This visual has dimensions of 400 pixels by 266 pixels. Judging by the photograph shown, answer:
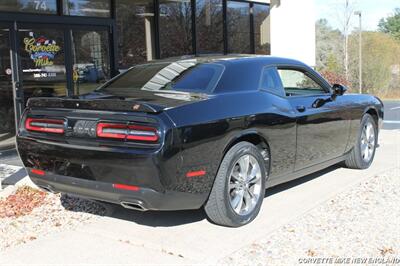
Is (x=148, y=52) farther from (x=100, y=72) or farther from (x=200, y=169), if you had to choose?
(x=200, y=169)

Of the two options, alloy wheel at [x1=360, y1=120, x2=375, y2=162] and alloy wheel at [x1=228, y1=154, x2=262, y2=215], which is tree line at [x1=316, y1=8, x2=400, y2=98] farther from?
alloy wheel at [x1=228, y1=154, x2=262, y2=215]

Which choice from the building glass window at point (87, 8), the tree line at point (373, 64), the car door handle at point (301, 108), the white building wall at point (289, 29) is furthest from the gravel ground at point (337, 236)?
the tree line at point (373, 64)

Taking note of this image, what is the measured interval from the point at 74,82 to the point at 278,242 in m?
6.59

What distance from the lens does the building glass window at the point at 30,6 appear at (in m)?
8.83

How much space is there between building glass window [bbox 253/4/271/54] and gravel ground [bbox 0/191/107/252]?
9.81 meters

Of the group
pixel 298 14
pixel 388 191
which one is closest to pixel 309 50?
pixel 298 14

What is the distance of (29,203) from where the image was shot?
5.72 m

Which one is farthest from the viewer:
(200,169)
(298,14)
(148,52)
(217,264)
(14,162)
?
(298,14)

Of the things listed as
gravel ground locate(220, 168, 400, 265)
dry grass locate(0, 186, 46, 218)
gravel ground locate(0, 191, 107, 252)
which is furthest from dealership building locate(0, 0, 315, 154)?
gravel ground locate(220, 168, 400, 265)

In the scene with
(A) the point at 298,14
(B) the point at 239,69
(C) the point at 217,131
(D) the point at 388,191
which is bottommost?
(D) the point at 388,191

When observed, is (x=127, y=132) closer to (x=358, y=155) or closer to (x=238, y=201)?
(x=238, y=201)

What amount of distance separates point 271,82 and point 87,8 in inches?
233

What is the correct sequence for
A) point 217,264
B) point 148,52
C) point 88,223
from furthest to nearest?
point 148,52 → point 88,223 → point 217,264

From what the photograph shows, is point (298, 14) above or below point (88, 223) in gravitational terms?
above
